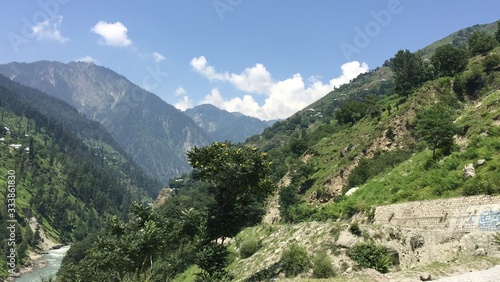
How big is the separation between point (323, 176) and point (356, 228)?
64.5 meters

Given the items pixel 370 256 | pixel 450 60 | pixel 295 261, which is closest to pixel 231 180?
pixel 295 261

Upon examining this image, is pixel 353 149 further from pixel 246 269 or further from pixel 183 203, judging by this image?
pixel 183 203

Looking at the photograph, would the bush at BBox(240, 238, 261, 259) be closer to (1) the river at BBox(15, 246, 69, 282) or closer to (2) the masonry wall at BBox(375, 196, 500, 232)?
(2) the masonry wall at BBox(375, 196, 500, 232)

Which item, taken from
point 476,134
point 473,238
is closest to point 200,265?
point 473,238

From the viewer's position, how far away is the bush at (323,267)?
19812 mm

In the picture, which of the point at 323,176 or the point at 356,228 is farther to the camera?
the point at 323,176

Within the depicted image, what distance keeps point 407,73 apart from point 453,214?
8685 centimetres

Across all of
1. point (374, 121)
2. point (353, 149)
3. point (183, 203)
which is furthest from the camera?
point (183, 203)

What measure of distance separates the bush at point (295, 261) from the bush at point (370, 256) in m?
2.79

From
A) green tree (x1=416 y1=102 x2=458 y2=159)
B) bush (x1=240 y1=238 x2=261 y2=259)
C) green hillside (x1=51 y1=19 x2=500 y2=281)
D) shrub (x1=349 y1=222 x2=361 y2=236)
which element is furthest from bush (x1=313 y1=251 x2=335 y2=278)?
green tree (x1=416 y1=102 x2=458 y2=159)

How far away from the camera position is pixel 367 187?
39.7m

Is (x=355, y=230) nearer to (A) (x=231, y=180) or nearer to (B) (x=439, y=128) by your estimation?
(A) (x=231, y=180)

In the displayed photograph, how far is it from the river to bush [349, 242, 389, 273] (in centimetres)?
11164

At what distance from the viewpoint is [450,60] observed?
3204 inches
